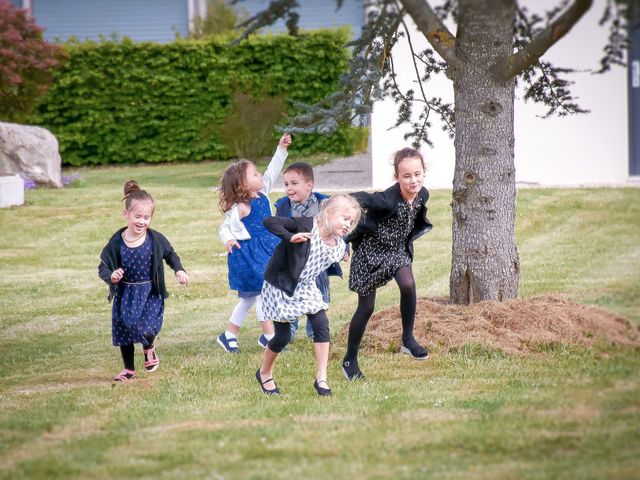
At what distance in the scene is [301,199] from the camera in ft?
23.8

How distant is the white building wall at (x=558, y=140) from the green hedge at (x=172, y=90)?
4.30m

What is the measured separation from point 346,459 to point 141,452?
3.01 ft

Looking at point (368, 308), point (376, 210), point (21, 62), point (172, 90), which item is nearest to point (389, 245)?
point (376, 210)

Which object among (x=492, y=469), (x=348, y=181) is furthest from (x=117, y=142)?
(x=492, y=469)

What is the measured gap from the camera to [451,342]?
669 centimetres

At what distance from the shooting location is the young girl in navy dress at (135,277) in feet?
21.6

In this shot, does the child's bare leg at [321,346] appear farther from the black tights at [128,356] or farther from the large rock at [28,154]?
the large rock at [28,154]

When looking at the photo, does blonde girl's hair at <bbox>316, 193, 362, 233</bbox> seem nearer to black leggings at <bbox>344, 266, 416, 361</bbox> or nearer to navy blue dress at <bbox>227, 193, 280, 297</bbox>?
black leggings at <bbox>344, 266, 416, 361</bbox>

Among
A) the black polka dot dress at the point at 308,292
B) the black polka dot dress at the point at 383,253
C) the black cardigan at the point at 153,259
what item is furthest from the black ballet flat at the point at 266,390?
the black cardigan at the point at 153,259

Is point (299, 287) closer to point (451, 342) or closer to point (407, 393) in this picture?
point (407, 393)

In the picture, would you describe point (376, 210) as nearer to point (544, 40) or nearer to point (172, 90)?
point (544, 40)

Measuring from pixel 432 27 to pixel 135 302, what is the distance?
260 cm

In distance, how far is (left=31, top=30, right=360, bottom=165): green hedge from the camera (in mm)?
20328

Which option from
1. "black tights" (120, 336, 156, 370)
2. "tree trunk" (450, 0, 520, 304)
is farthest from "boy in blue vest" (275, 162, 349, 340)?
"black tights" (120, 336, 156, 370)
